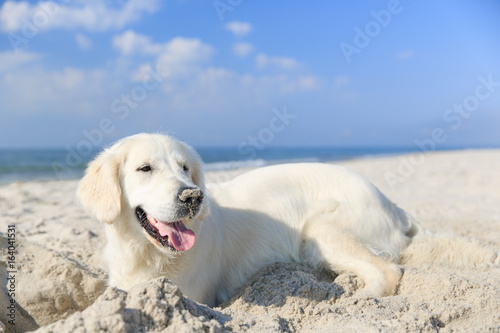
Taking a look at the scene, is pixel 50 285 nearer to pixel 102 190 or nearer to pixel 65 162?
pixel 102 190

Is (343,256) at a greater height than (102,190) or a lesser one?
lesser

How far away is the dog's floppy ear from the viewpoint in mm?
3047

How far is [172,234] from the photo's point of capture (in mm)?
2939

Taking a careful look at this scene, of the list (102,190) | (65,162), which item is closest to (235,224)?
(102,190)

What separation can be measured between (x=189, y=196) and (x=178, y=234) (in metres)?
0.38

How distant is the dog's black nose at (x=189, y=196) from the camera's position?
2.74 meters

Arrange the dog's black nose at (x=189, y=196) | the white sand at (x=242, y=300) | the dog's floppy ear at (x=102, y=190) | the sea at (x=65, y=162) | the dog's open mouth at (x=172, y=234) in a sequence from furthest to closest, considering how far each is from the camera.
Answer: the sea at (x=65, y=162) < the dog's floppy ear at (x=102, y=190) < the dog's open mouth at (x=172, y=234) < the dog's black nose at (x=189, y=196) < the white sand at (x=242, y=300)

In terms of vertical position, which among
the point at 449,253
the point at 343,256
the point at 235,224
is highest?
the point at 235,224

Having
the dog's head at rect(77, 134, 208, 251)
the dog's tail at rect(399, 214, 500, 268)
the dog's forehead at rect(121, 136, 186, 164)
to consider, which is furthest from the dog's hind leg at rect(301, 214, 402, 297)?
the dog's forehead at rect(121, 136, 186, 164)

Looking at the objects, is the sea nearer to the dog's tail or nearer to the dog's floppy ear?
the dog's floppy ear

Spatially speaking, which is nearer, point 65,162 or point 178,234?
point 178,234

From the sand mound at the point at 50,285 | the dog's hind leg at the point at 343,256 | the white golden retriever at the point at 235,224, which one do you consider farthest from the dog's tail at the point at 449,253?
the sand mound at the point at 50,285

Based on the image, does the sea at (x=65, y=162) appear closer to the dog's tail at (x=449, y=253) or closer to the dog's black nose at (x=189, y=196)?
the dog's black nose at (x=189, y=196)

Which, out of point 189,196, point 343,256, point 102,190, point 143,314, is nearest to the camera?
point 143,314
